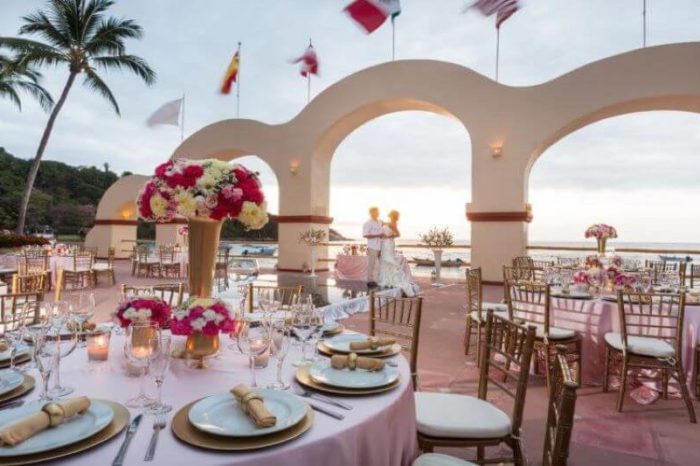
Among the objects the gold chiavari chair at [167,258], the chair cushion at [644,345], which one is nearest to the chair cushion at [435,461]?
the chair cushion at [644,345]

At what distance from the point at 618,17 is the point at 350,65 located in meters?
5.83

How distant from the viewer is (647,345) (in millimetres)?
3297

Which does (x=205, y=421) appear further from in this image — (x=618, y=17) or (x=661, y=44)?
(x=618, y=17)

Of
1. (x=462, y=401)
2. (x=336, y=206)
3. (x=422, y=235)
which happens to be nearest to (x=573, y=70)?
(x=422, y=235)

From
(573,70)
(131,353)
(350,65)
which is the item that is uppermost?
(350,65)

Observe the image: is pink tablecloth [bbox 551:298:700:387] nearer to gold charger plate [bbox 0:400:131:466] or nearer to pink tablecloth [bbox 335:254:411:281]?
gold charger plate [bbox 0:400:131:466]

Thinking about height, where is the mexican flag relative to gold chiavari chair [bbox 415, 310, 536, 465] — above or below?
above

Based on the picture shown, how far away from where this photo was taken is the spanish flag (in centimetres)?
1230

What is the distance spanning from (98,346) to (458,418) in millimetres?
1515

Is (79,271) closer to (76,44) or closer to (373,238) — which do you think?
(373,238)

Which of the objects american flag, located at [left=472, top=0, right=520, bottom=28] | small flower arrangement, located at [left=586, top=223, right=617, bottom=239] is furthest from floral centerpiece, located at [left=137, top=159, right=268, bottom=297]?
american flag, located at [left=472, top=0, right=520, bottom=28]

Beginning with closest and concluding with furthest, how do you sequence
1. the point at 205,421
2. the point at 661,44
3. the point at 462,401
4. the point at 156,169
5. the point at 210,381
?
the point at 205,421 → the point at 210,381 → the point at 156,169 → the point at 462,401 → the point at 661,44

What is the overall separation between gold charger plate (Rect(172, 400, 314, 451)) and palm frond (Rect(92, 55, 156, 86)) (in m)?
15.0

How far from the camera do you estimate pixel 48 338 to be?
1396mm
